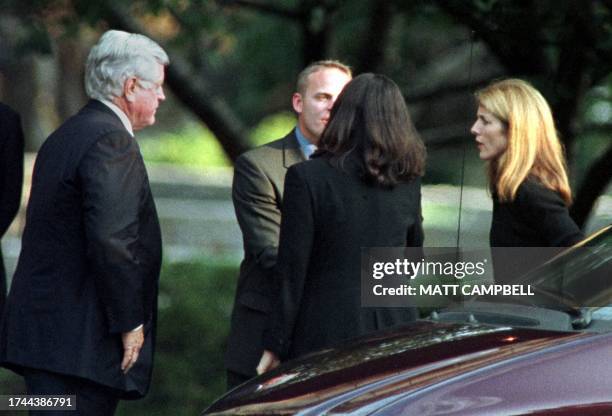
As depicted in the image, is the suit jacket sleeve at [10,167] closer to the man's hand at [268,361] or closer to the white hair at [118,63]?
the white hair at [118,63]

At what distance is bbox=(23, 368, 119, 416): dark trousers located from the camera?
183 inches

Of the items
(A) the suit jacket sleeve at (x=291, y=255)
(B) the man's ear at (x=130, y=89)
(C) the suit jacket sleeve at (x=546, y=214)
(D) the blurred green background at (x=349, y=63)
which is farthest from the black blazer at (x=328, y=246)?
(B) the man's ear at (x=130, y=89)

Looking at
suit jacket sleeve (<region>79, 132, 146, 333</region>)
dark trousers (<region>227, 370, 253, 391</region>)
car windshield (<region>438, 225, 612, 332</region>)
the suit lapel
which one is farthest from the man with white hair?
car windshield (<region>438, 225, 612, 332</region>)

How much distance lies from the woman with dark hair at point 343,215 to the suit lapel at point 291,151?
54 centimetres

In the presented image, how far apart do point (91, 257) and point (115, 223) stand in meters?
0.15

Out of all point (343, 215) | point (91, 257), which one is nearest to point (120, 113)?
point (91, 257)

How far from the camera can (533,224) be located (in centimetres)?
488

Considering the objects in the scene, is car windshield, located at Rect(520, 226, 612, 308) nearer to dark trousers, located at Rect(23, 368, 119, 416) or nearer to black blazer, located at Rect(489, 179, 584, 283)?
black blazer, located at Rect(489, 179, 584, 283)

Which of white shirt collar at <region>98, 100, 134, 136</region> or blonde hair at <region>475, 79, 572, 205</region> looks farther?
blonde hair at <region>475, 79, 572, 205</region>

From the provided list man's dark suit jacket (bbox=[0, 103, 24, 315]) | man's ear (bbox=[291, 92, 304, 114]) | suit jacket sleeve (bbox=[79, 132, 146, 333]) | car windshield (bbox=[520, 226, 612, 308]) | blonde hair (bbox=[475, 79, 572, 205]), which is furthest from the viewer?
man's dark suit jacket (bbox=[0, 103, 24, 315])

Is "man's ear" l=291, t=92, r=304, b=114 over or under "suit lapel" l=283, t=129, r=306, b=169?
over

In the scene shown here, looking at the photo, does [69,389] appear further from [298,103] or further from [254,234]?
[298,103]

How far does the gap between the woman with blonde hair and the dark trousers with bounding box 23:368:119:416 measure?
157cm

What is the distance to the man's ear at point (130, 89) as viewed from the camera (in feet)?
15.6
